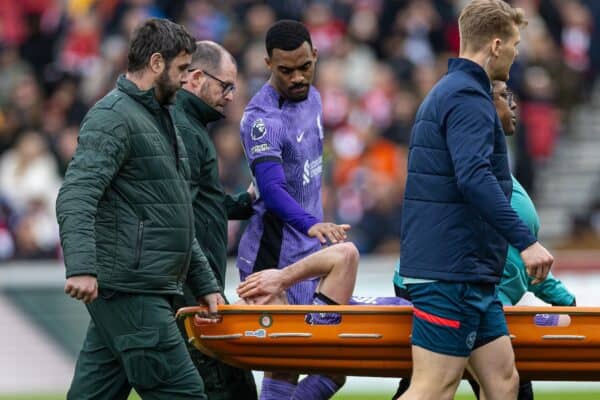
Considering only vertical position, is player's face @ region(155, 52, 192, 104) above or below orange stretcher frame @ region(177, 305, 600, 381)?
above

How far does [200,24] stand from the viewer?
16.5 metres

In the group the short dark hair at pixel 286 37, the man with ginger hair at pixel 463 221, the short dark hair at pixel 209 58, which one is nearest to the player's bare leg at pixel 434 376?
the man with ginger hair at pixel 463 221

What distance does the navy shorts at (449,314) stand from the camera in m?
6.61

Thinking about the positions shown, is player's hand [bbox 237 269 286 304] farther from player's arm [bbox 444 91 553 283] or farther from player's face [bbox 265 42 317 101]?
player's arm [bbox 444 91 553 283]

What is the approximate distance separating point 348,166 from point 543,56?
2826 millimetres

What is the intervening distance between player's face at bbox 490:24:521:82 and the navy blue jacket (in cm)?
11

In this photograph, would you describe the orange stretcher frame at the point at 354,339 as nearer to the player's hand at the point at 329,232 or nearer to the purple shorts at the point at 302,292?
the player's hand at the point at 329,232

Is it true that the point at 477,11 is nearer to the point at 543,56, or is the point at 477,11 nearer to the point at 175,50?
the point at 175,50

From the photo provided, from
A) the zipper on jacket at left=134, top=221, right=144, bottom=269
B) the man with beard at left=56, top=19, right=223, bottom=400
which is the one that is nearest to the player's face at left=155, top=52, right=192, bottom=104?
the man with beard at left=56, top=19, right=223, bottom=400

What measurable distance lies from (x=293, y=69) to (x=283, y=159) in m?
0.46

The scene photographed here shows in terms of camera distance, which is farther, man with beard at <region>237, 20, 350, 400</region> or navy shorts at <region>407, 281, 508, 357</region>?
man with beard at <region>237, 20, 350, 400</region>

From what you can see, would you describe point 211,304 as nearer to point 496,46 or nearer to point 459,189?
point 459,189

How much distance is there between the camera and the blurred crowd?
580 inches

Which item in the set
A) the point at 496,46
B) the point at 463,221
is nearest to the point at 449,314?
the point at 463,221
